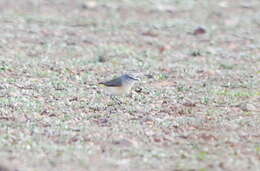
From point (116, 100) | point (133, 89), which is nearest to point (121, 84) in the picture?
point (116, 100)

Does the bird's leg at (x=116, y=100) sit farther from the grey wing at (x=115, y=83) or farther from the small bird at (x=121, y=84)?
the grey wing at (x=115, y=83)

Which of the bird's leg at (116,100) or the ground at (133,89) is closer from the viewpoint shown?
the ground at (133,89)

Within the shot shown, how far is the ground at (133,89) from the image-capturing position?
8664mm

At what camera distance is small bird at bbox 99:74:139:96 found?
11656 mm

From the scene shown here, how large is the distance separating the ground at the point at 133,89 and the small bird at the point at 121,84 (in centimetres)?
14

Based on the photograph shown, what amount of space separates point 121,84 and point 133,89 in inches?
40.7

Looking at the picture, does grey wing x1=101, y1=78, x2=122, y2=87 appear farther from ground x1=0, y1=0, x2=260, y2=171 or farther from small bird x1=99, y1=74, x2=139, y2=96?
ground x1=0, y1=0, x2=260, y2=171

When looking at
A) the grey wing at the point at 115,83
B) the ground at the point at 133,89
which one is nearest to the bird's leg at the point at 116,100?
the ground at the point at 133,89

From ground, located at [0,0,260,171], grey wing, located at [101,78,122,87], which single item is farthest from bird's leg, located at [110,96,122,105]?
grey wing, located at [101,78,122,87]

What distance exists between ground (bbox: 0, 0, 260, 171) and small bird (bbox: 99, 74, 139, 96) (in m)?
0.14

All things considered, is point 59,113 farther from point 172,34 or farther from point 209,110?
point 172,34

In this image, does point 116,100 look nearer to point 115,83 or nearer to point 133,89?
point 115,83

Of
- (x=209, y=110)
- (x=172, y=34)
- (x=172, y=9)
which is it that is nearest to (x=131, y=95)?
(x=209, y=110)

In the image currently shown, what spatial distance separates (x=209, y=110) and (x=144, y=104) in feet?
3.11
